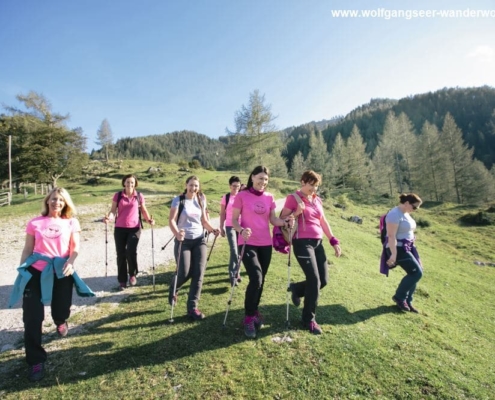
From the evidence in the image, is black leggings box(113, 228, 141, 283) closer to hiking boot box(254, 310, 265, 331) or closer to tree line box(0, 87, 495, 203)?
hiking boot box(254, 310, 265, 331)

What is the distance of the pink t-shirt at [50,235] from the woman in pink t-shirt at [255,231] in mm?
2748

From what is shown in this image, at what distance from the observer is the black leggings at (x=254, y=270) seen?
15.2 feet

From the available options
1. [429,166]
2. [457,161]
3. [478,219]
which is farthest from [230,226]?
[457,161]

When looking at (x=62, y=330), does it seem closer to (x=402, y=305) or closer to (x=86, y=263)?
(x=86, y=263)

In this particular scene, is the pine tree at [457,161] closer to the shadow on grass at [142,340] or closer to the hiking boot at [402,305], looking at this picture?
the hiking boot at [402,305]

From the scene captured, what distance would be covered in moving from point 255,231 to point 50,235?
3.28 metres

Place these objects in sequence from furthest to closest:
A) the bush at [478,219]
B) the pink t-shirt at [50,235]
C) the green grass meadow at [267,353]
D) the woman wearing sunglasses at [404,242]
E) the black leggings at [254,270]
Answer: the bush at [478,219], the woman wearing sunglasses at [404,242], the black leggings at [254,270], the pink t-shirt at [50,235], the green grass meadow at [267,353]

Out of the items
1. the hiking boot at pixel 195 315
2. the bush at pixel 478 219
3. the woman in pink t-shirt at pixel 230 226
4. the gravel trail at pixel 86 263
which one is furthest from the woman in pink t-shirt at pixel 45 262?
the bush at pixel 478 219

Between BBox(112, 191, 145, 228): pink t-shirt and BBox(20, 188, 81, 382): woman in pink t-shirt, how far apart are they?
2.39m

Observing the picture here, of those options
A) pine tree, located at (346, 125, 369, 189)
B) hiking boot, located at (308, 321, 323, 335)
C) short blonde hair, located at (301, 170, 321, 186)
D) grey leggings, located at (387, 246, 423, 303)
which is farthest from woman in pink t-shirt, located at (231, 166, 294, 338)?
pine tree, located at (346, 125, 369, 189)

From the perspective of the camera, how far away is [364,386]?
12.5 ft

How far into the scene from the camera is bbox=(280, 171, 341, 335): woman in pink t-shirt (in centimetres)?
478

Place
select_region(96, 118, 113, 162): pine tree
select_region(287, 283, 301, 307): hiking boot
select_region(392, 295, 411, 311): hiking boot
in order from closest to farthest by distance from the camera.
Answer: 1. select_region(287, 283, 301, 307): hiking boot
2. select_region(392, 295, 411, 311): hiking boot
3. select_region(96, 118, 113, 162): pine tree

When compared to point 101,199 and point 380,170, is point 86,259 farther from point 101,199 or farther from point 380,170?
point 380,170
